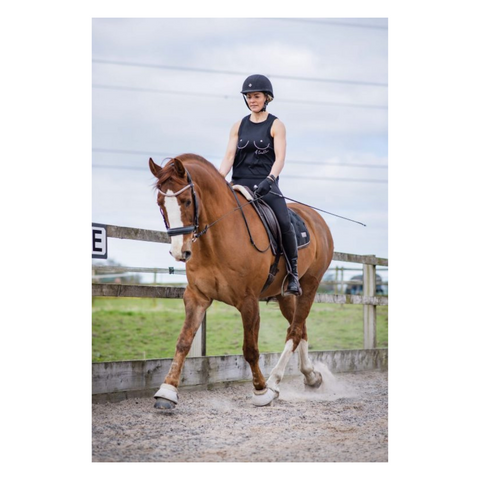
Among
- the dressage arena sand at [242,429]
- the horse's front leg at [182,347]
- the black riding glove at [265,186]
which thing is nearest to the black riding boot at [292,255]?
the black riding glove at [265,186]

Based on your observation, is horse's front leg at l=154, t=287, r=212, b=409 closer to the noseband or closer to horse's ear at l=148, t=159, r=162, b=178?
the noseband

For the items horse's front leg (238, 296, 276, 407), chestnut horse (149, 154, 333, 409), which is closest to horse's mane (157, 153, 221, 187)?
chestnut horse (149, 154, 333, 409)

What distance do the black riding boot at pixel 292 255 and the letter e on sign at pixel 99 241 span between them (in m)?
1.33

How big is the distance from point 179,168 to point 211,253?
672mm

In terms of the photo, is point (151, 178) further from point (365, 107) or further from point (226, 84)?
point (365, 107)

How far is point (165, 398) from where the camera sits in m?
4.23

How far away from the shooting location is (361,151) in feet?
15.1

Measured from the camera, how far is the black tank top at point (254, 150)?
4.81 metres

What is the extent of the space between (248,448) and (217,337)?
17.7 ft

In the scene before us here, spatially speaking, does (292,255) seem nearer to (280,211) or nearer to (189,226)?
(280,211)

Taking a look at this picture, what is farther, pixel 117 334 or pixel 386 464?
pixel 117 334

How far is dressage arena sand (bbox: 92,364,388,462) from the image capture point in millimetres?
3568

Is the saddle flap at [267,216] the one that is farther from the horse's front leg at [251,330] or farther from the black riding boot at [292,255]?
the horse's front leg at [251,330]
